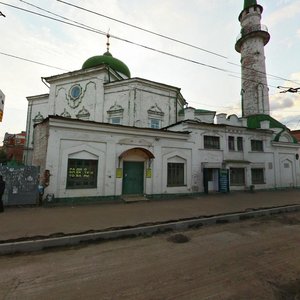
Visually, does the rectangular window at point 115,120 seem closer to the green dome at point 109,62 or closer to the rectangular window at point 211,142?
the green dome at point 109,62

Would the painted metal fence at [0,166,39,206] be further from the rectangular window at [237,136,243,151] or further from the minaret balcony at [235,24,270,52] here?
the minaret balcony at [235,24,270,52]

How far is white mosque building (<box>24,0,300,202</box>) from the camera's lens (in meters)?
12.9

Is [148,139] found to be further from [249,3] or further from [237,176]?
[249,3]

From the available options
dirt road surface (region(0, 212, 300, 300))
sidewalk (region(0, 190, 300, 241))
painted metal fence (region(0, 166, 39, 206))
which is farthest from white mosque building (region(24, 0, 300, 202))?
dirt road surface (region(0, 212, 300, 300))

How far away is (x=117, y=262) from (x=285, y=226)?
7225 mm

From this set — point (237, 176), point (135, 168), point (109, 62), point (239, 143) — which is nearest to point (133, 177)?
point (135, 168)

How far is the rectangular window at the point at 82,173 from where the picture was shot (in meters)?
12.7

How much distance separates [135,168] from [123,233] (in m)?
8.15

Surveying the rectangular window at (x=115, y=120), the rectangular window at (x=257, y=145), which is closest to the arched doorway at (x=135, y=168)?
the rectangular window at (x=115, y=120)

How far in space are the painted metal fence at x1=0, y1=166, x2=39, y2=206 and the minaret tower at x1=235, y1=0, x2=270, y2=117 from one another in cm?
2546

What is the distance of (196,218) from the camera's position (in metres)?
Answer: 8.78

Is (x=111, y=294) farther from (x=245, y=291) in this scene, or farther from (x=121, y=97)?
(x=121, y=97)

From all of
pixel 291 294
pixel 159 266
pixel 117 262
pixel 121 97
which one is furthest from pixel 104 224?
pixel 121 97

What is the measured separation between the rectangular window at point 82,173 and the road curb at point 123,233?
6702 mm
